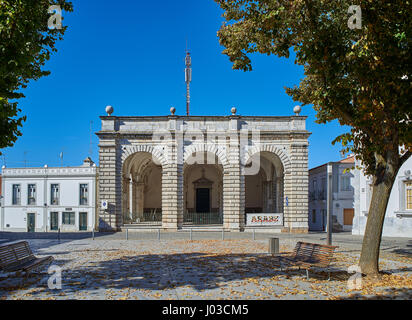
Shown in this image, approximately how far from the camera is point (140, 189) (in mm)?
33781

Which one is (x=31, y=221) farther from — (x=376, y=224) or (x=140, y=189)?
(x=376, y=224)

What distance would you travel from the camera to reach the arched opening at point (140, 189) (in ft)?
90.8

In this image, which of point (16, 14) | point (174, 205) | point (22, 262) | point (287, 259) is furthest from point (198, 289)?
point (174, 205)

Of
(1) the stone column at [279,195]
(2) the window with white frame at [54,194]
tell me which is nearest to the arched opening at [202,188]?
(1) the stone column at [279,195]

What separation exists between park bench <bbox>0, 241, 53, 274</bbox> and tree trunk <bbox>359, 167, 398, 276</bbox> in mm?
8466

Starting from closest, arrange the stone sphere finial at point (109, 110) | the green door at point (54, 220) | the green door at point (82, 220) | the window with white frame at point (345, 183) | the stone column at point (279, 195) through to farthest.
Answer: the stone sphere finial at point (109, 110) < the window with white frame at point (345, 183) < the stone column at point (279, 195) < the green door at point (82, 220) < the green door at point (54, 220)

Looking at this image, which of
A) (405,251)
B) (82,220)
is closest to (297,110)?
(405,251)

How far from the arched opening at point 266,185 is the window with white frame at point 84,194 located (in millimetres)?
13352

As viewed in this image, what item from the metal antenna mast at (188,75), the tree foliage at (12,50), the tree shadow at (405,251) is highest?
the metal antenna mast at (188,75)

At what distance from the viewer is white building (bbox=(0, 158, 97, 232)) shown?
2959 cm

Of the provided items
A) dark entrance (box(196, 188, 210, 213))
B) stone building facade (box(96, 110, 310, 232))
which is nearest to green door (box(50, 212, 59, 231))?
stone building facade (box(96, 110, 310, 232))

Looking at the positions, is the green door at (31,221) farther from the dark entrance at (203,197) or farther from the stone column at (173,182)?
the dark entrance at (203,197)

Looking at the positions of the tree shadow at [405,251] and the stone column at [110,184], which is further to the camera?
the stone column at [110,184]

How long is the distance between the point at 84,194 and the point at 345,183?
20987mm
